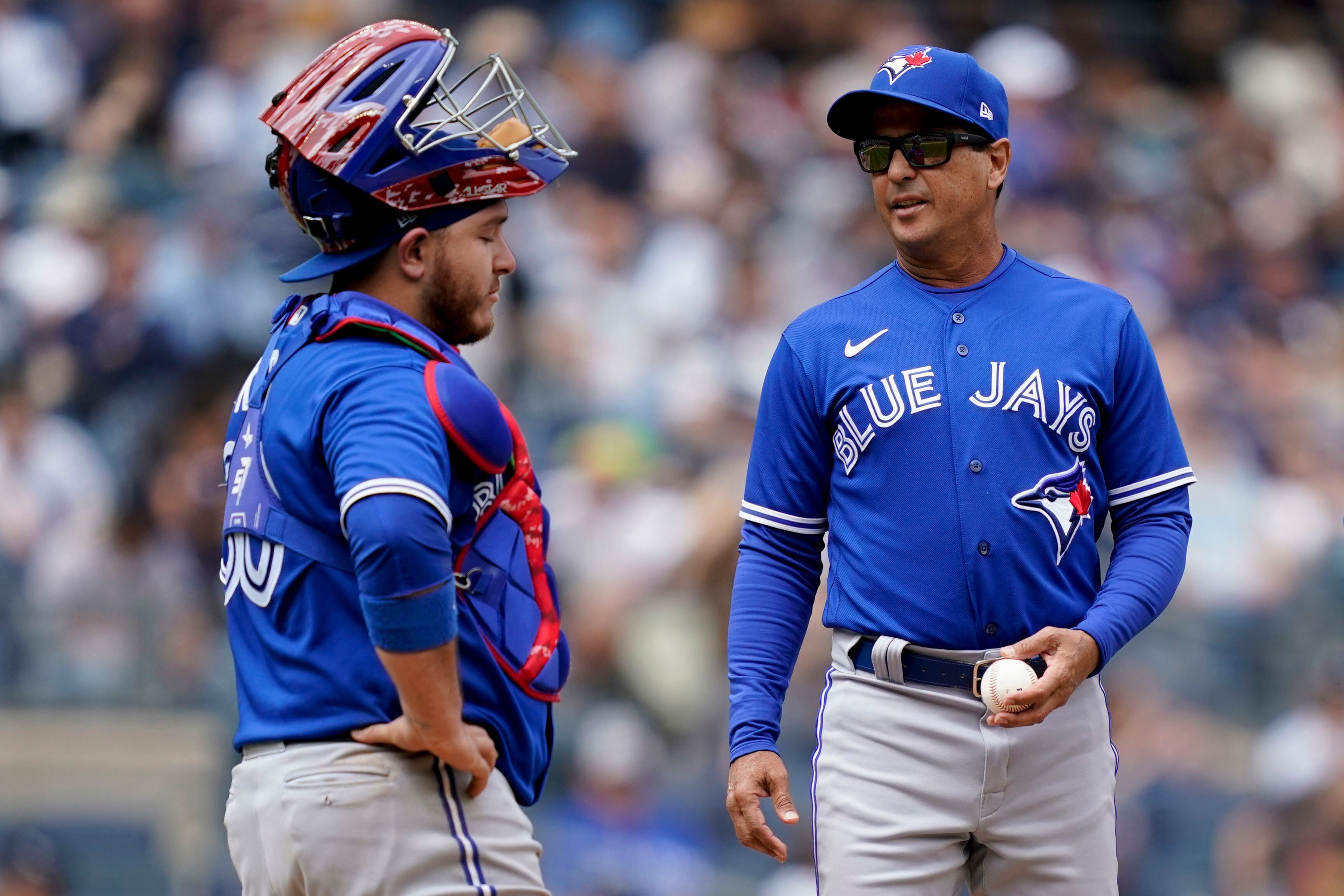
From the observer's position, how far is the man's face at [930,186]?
10.2 ft

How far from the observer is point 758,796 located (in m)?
3.04

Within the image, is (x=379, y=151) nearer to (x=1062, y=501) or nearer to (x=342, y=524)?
(x=342, y=524)

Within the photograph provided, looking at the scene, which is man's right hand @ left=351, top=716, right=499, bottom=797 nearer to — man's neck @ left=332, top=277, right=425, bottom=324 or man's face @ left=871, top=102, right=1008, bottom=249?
man's neck @ left=332, top=277, right=425, bottom=324

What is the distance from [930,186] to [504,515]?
1.05 metres

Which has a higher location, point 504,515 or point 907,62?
point 907,62

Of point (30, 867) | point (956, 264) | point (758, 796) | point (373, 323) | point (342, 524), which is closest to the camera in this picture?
point (342, 524)

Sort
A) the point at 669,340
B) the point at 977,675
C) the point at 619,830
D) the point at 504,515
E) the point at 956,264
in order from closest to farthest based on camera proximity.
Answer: the point at 504,515 → the point at 977,675 → the point at 956,264 → the point at 619,830 → the point at 669,340

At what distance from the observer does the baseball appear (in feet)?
9.13

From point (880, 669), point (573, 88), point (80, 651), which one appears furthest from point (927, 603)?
point (573, 88)

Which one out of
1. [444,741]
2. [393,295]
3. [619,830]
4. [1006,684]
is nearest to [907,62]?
[393,295]

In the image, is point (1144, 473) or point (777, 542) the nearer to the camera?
point (1144, 473)

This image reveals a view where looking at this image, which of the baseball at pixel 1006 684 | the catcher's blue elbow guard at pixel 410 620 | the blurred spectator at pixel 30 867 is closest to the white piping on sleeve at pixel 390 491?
the catcher's blue elbow guard at pixel 410 620

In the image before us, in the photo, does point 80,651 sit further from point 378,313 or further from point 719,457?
point 378,313

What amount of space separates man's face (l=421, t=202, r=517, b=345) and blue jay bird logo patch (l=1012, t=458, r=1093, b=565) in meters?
1.02
